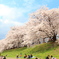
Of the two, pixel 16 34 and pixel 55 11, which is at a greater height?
pixel 55 11

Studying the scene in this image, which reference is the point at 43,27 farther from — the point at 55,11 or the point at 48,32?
the point at 55,11

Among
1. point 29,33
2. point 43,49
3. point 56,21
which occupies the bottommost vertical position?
point 43,49

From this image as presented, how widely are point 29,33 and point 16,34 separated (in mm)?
21531

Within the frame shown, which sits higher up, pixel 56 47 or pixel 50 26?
pixel 50 26

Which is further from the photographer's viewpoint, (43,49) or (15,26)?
(15,26)

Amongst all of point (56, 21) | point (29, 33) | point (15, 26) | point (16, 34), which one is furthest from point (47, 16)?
point (15, 26)

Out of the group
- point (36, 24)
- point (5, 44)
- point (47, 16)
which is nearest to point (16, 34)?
point (5, 44)

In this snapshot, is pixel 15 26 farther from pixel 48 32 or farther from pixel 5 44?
pixel 48 32

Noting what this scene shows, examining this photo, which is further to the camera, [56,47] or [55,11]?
[55,11]

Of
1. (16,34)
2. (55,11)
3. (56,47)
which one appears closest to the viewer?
(56,47)

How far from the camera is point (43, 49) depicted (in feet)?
141

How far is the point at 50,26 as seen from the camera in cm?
4428

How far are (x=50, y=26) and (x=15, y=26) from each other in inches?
1216

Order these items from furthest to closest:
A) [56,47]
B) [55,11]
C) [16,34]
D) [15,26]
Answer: [15,26] → [16,34] → [55,11] → [56,47]
